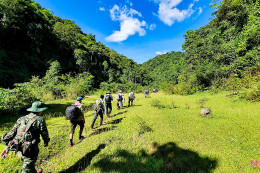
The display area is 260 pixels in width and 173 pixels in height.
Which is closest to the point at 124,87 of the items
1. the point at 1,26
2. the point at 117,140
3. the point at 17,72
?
the point at 17,72

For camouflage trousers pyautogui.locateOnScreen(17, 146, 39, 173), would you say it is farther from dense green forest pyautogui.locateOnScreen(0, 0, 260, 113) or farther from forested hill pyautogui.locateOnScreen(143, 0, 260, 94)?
forested hill pyautogui.locateOnScreen(143, 0, 260, 94)

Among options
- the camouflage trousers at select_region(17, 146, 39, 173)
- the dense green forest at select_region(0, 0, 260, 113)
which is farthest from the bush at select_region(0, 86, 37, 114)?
the camouflage trousers at select_region(17, 146, 39, 173)

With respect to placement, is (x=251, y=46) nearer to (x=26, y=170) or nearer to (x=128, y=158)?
(x=128, y=158)

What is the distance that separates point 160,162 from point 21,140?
3.68 metres

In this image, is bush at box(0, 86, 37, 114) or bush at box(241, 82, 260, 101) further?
bush at box(241, 82, 260, 101)

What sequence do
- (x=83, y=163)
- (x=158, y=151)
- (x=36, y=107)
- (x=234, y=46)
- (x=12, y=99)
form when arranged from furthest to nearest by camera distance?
(x=234, y=46) → (x=12, y=99) → (x=158, y=151) → (x=83, y=163) → (x=36, y=107)

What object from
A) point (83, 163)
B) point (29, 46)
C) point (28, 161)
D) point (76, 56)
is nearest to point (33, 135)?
point (28, 161)

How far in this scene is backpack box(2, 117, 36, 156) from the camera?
7.67 feet

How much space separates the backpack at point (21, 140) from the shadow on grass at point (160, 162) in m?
1.93

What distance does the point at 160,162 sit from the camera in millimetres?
3131

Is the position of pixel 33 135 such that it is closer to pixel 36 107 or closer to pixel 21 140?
pixel 21 140

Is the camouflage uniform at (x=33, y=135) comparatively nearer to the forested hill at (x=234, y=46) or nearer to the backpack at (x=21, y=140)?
the backpack at (x=21, y=140)

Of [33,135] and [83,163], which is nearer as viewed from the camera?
[33,135]

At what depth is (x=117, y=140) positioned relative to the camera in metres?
4.65
